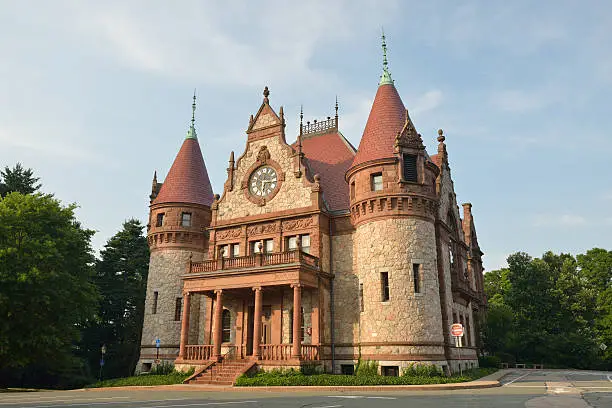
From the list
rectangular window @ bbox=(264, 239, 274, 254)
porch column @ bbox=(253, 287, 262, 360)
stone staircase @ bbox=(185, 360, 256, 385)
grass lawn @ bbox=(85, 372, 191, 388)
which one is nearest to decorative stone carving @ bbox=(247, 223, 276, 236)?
rectangular window @ bbox=(264, 239, 274, 254)

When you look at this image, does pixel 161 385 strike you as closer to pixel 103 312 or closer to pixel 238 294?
pixel 238 294

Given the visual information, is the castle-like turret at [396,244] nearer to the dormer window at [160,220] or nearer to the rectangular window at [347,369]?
the rectangular window at [347,369]

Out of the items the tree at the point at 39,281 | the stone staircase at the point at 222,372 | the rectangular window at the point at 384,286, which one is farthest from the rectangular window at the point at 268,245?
the tree at the point at 39,281

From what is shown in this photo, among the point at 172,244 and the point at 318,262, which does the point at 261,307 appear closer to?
the point at 318,262

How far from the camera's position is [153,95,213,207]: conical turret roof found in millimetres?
35325

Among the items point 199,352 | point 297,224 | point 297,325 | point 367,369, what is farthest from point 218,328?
point 367,369

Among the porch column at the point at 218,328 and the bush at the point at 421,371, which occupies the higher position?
the porch column at the point at 218,328

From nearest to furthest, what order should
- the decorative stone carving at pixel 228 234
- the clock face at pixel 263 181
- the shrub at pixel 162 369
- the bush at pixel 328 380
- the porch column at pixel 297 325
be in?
1. the bush at pixel 328 380
2. the porch column at pixel 297 325
3. the shrub at pixel 162 369
4. the clock face at pixel 263 181
5. the decorative stone carving at pixel 228 234

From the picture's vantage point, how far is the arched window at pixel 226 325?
29.0 meters

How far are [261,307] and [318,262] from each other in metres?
4.13

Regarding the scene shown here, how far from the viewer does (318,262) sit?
26.8 metres

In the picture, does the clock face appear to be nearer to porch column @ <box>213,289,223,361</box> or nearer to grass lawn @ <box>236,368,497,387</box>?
porch column @ <box>213,289,223,361</box>

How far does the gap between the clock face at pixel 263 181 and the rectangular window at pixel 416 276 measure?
34.2 ft

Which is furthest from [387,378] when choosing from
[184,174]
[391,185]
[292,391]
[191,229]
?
[184,174]
